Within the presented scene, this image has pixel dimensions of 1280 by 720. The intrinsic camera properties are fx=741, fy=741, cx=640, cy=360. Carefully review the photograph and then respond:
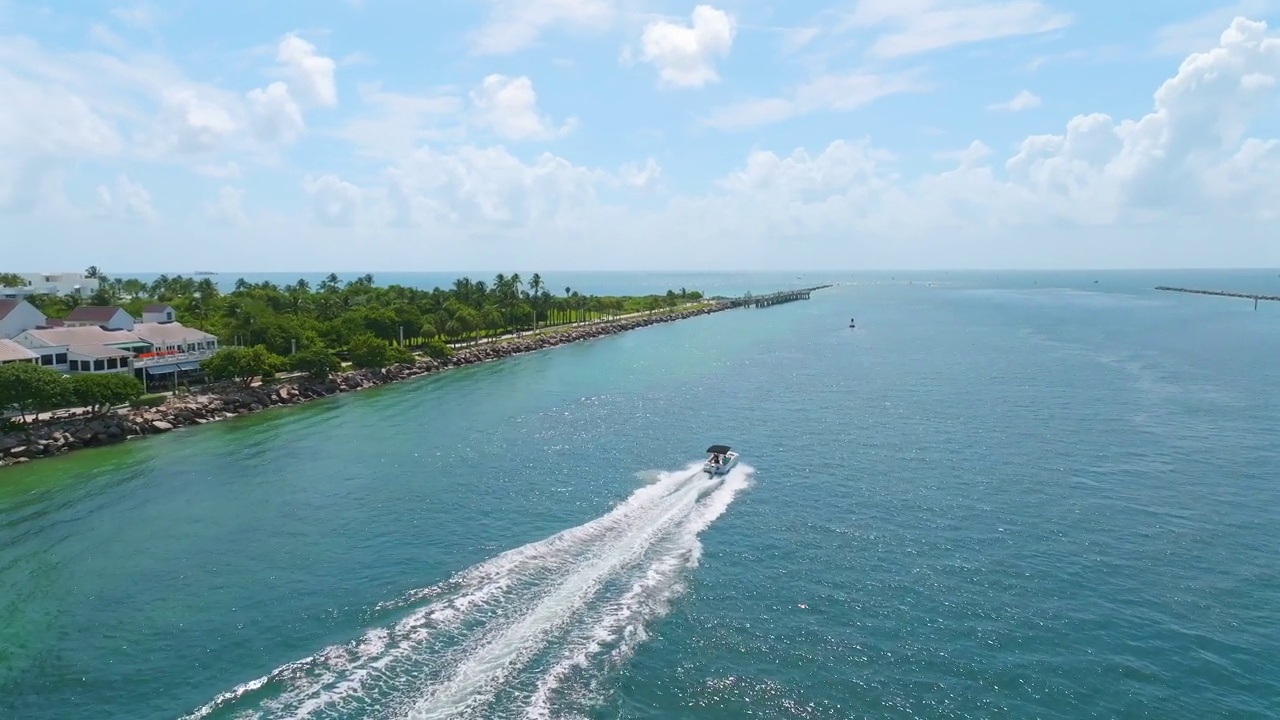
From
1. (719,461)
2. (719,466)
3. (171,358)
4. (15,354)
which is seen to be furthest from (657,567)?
(15,354)

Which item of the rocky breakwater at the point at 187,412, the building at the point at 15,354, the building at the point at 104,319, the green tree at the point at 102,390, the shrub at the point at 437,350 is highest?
the building at the point at 104,319

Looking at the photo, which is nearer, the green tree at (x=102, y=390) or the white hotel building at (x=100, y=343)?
the green tree at (x=102, y=390)

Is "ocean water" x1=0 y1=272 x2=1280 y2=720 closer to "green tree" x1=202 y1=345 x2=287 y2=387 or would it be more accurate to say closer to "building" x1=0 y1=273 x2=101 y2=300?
"green tree" x1=202 y1=345 x2=287 y2=387

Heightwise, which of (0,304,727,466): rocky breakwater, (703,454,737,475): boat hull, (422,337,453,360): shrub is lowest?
(703,454,737,475): boat hull

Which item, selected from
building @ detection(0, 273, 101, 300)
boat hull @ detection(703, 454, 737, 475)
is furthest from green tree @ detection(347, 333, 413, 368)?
building @ detection(0, 273, 101, 300)

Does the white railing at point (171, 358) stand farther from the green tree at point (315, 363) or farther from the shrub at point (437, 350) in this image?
the shrub at point (437, 350)

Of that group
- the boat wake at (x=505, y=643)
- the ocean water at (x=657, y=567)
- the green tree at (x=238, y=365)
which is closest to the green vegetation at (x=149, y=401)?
the green tree at (x=238, y=365)

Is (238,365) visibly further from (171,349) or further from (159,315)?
(159,315)
